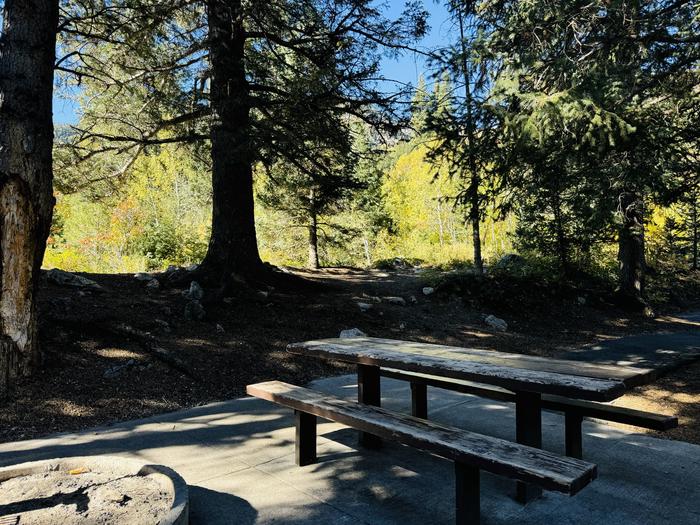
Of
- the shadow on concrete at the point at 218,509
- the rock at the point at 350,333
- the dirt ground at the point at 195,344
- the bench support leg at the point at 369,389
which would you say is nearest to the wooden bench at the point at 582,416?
the bench support leg at the point at 369,389

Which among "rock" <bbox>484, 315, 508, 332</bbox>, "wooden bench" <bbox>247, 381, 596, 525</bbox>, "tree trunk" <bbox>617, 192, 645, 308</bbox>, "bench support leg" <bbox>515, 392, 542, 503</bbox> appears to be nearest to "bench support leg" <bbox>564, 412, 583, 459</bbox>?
"bench support leg" <bbox>515, 392, 542, 503</bbox>

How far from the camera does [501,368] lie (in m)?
2.92

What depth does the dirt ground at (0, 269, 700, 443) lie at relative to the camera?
4500 millimetres

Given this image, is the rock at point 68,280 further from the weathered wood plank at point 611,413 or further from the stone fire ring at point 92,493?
the weathered wood plank at point 611,413

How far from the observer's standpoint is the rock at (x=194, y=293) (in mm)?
7379

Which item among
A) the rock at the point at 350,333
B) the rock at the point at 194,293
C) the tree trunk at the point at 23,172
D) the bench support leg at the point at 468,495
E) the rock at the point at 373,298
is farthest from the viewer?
the rock at the point at 373,298

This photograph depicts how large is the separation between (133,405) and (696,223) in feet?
84.9

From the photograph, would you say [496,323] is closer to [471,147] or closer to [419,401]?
[471,147]

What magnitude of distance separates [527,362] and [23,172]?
4689 millimetres

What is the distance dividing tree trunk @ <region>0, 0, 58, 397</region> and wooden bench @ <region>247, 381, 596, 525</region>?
3.08m

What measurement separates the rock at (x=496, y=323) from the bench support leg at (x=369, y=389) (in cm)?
637

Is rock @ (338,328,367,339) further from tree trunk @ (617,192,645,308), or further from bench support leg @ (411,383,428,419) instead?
tree trunk @ (617,192,645,308)

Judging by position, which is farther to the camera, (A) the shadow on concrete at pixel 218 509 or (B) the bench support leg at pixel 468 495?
(A) the shadow on concrete at pixel 218 509

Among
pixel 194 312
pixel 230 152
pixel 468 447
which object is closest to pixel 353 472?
pixel 468 447
